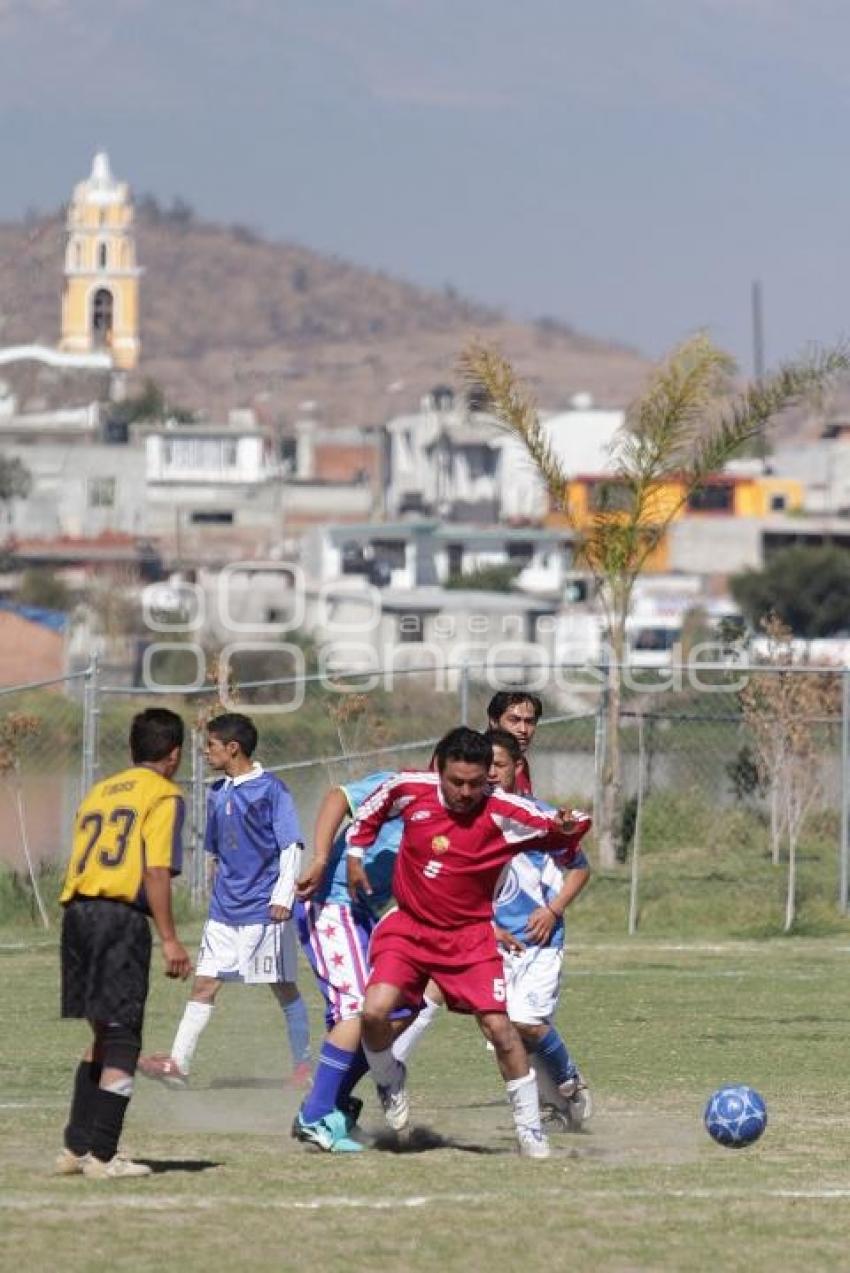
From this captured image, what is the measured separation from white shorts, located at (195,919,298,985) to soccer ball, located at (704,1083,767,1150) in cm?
262

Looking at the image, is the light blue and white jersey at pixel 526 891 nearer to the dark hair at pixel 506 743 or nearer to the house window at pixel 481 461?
the dark hair at pixel 506 743

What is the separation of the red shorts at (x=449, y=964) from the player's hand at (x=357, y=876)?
43 cm

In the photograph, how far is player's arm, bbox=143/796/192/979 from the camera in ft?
27.6

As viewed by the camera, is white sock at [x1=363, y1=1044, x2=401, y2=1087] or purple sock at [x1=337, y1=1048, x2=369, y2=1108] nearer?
white sock at [x1=363, y1=1044, x2=401, y2=1087]

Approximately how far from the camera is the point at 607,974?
1664 cm

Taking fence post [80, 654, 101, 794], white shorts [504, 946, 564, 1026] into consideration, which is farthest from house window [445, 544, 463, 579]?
white shorts [504, 946, 564, 1026]

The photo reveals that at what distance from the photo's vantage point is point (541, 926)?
938cm

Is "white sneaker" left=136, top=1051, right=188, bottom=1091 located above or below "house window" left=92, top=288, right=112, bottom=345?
below

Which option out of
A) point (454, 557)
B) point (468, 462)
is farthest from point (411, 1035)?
point (468, 462)

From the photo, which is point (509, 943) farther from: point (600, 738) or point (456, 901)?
point (600, 738)

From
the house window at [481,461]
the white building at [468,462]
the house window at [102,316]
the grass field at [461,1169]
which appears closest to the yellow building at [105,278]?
the house window at [102,316]

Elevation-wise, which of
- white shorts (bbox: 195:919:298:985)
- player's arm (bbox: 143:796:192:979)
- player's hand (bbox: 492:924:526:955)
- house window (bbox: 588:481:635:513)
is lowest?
white shorts (bbox: 195:919:298:985)

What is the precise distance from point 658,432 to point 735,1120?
15074 mm

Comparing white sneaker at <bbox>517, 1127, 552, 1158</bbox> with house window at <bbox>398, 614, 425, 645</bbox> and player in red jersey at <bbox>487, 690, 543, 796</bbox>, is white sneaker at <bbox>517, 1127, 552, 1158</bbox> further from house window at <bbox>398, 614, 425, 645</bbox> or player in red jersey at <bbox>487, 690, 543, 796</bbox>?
house window at <bbox>398, 614, 425, 645</bbox>
